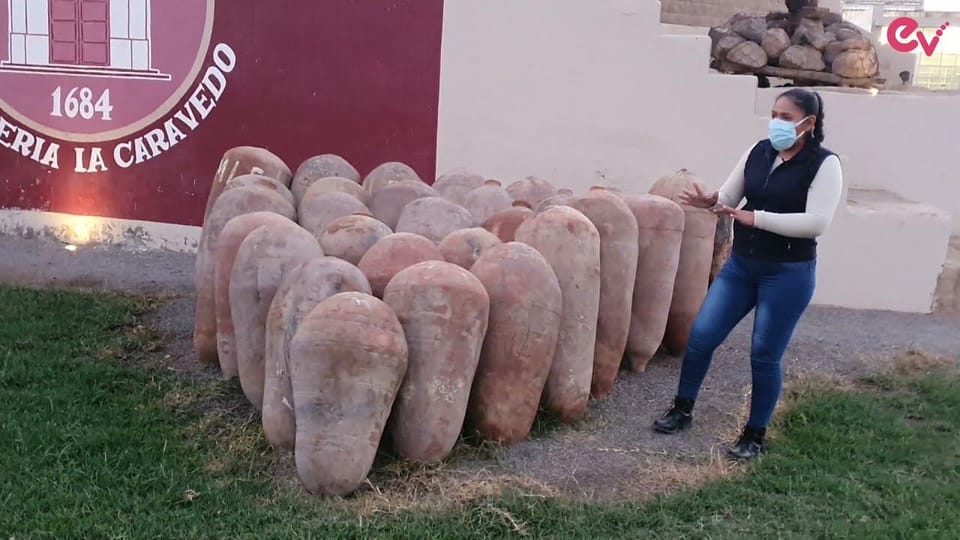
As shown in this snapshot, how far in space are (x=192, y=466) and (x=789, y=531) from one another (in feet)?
7.55

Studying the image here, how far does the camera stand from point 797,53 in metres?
7.49

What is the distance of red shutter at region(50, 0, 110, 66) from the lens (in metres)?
7.20

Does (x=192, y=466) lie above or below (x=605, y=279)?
below

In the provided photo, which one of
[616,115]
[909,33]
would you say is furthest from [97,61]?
[909,33]

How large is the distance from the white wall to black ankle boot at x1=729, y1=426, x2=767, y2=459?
2.74 m

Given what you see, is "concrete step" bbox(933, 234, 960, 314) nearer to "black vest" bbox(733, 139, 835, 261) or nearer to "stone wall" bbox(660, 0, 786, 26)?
"black vest" bbox(733, 139, 835, 261)

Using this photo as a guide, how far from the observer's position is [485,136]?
6.82 m

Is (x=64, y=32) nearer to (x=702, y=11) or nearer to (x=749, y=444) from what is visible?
(x=702, y=11)

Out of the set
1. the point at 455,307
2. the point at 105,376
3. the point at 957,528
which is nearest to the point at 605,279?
the point at 455,307

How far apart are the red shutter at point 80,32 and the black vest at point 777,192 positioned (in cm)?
527

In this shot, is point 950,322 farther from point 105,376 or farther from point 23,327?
point 23,327

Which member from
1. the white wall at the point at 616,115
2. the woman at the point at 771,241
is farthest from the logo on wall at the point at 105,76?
the woman at the point at 771,241

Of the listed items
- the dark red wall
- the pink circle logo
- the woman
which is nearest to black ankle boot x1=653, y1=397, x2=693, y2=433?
the woman

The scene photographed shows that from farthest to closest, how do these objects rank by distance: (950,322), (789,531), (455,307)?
(950,322) → (455,307) → (789,531)
